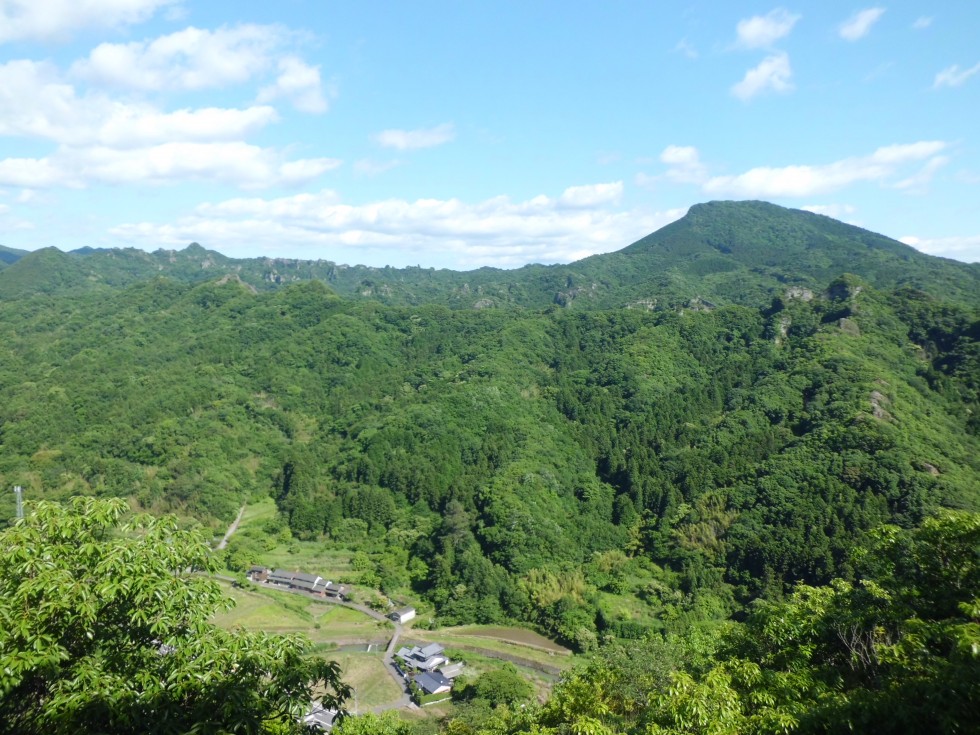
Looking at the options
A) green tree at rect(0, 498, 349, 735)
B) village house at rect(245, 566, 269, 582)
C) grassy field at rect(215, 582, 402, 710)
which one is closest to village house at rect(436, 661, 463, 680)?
grassy field at rect(215, 582, 402, 710)

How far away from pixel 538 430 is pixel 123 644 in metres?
68.1

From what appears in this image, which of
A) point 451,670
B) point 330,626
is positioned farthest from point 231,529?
point 451,670

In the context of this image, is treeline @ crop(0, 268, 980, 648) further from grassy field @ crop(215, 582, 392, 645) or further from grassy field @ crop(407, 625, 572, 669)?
grassy field @ crop(215, 582, 392, 645)

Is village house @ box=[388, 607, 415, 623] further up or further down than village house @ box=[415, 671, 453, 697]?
further down

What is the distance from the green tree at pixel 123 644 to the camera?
6.39 meters

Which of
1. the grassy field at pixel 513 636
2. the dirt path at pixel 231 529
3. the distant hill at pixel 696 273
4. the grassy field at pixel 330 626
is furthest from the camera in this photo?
the distant hill at pixel 696 273

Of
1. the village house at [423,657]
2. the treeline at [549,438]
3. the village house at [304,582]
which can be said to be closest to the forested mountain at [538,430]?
the treeline at [549,438]

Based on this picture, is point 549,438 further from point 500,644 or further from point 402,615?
point 500,644

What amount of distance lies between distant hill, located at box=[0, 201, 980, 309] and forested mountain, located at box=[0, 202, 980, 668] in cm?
730

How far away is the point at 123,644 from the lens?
23.5 feet

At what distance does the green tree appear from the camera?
21.0 ft

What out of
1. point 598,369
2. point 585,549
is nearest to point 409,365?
point 598,369

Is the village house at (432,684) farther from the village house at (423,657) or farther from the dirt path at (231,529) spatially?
the dirt path at (231,529)

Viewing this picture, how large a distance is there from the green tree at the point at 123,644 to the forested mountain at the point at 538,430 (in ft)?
122
